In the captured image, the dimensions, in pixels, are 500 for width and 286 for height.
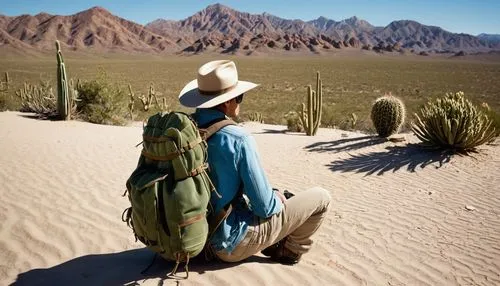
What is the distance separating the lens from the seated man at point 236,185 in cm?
285

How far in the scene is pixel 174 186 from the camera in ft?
8.86

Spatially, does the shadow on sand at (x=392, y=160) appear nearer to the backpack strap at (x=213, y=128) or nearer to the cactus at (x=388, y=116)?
the cactus at (x=388, y=116)

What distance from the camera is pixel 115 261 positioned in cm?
370

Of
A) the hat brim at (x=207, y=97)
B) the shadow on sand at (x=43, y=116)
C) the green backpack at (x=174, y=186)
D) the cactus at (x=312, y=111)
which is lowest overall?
the shadow on sand at (x=43, y=116)

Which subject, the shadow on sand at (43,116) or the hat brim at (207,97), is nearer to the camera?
the hat brim at (207,97)

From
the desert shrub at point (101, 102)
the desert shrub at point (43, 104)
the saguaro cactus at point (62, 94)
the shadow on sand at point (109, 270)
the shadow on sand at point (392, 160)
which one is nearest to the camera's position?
the shadow on sand at point (109, 270)

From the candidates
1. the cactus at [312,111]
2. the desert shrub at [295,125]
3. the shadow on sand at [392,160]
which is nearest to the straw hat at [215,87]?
the shadow on sand at [392,160]

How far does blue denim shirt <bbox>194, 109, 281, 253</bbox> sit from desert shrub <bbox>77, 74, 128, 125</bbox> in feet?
33.4

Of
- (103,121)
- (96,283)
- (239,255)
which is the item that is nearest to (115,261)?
(96,283)

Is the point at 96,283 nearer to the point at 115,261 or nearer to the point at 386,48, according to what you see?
the point at 115,261

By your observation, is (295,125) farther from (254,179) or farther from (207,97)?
(254,179)

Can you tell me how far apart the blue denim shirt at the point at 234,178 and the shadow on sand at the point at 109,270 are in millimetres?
469

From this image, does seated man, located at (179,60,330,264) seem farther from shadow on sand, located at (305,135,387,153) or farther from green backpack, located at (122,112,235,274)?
shadow on sand, located at (305,135,387,153)

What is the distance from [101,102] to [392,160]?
8570 mm
